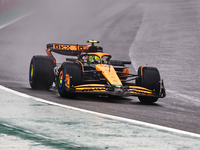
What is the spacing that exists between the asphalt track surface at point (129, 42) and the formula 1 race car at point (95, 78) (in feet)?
0.97

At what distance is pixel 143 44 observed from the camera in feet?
82.7

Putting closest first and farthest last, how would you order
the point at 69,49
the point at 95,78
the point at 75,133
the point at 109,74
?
the point at 75,133 < the point at 109,74 < the point at 95,78 < the point at 69,49

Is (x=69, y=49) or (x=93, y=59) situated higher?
(x=69, y=49)

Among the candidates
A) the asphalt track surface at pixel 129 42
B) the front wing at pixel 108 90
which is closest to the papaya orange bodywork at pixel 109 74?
the front wing at pixel 108 90

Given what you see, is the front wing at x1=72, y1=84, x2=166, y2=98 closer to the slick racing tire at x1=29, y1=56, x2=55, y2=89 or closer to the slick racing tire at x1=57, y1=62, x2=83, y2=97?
the slick racing tire at x1=57, y1=62, x2=83, y2=97

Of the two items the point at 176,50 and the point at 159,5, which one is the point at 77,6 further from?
the point at 176,50

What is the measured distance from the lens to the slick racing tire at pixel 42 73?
40.7 feet

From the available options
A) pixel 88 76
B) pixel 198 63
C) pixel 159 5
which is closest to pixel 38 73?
pixel 88 76

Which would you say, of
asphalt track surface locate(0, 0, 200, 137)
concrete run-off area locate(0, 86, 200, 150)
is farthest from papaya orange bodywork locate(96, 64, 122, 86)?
concrete run-off area locate(0, 86, 200, 150)

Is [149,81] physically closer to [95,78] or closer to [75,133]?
[95,78]

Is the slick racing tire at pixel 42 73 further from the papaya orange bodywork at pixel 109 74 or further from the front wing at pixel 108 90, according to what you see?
the front wing at pixel 108 90

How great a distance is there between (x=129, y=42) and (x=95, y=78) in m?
15.1

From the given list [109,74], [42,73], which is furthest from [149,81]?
[42,73]

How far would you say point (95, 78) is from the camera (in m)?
11.4
